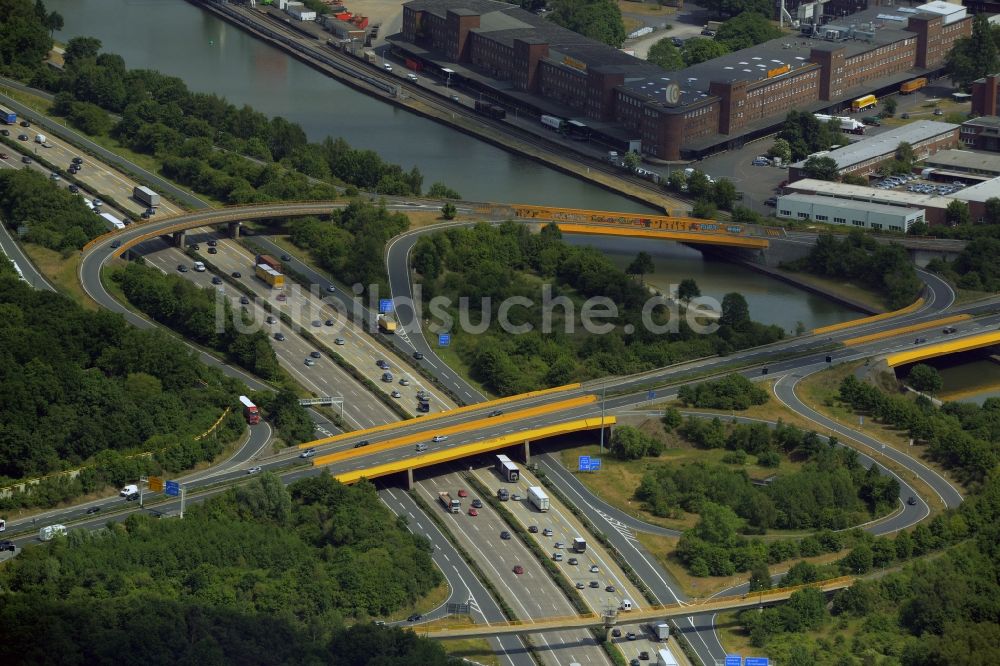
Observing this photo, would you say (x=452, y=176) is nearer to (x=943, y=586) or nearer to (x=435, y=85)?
(x=435, y=85)

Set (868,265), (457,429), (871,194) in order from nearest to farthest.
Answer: (457,429) < (868,265) < (871,194)

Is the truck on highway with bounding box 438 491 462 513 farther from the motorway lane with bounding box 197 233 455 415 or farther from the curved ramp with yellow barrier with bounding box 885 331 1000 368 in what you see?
the curved ramp with yellow barrier with bounding box 885 331 1000 368

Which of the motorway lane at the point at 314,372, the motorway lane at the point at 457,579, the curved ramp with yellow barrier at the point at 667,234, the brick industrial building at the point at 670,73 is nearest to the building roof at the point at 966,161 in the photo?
the brick industrial building at the point at 670,73

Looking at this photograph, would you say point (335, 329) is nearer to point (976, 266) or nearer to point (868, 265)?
point (868, 265)

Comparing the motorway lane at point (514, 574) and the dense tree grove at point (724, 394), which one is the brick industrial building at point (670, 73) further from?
the motorway lane at point (514, 574)

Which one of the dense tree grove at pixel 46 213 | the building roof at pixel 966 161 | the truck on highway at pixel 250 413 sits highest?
the dense tree grove at pixel 46 213

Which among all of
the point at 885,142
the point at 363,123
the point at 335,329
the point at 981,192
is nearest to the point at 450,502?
the point at 335,329

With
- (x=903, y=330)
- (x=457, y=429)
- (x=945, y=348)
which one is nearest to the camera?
(x=457, y=429)
